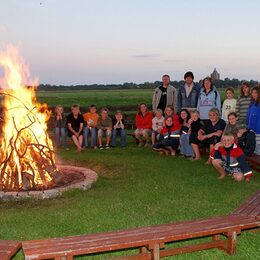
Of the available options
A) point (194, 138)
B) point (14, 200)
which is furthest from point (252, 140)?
point (14, 200)

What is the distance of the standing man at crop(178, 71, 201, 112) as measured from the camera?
1279 cm

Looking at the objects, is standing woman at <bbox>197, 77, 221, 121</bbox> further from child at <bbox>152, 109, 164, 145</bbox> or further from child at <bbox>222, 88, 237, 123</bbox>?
child at <bbox>152, 109, 164, 145</bbox>

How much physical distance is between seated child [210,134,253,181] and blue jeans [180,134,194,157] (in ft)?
8.24

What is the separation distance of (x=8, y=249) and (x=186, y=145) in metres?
7.73

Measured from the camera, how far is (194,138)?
11.8 m

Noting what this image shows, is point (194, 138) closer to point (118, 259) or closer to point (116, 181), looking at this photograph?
point (116, 181)

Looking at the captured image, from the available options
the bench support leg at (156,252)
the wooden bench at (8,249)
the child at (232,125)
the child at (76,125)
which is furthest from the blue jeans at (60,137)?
the bench support leg at (156,252)

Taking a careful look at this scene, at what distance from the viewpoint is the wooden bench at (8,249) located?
4756mm

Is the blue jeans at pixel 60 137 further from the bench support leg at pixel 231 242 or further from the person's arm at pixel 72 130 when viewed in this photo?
the bench support leg at pixel 231 242

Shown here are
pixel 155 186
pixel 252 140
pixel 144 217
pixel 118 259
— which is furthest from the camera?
pixel 252 140

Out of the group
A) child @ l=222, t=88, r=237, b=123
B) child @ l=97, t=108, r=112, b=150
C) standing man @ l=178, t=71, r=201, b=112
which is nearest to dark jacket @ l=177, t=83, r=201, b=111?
standing man @ l=178, t=71, r=201, b=112

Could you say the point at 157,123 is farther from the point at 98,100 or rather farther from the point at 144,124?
the point at 98,100

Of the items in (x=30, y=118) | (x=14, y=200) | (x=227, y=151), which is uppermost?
(x=30, y=118)

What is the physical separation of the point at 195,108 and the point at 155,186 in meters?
4.58
